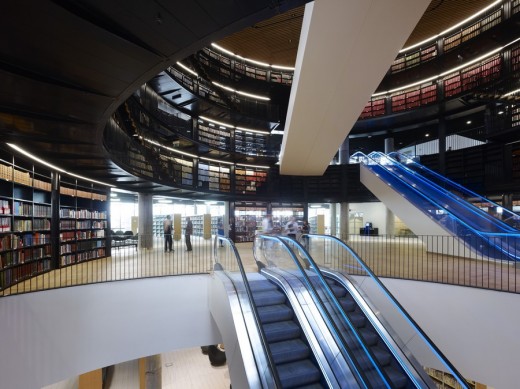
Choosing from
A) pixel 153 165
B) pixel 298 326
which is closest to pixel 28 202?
pixel 153 165

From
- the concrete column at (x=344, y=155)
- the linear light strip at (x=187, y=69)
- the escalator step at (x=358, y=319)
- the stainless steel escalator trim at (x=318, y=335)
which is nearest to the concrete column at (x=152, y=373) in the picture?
the stainless steel escalator trim at (x=318, y=335)

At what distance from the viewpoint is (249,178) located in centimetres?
1534

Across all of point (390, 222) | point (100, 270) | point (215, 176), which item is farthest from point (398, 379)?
point (390, 222)

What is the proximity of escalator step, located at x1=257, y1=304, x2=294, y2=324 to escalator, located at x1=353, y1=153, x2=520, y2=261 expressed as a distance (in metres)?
4.38

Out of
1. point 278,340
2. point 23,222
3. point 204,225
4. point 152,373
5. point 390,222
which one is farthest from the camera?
point 390,222

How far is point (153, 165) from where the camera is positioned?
942 cm

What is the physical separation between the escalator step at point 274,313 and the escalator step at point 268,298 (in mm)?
98

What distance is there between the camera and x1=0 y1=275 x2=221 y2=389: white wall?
486 cm

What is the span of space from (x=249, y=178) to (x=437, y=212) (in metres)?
8.95

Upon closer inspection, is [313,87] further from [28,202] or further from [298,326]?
[28,202]

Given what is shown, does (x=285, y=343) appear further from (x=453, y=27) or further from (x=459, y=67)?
(x=453, y=27)

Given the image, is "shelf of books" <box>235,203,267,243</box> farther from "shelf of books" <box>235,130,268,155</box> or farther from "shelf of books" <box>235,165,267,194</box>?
"shelf of books" <box>235,130,268,155</box>

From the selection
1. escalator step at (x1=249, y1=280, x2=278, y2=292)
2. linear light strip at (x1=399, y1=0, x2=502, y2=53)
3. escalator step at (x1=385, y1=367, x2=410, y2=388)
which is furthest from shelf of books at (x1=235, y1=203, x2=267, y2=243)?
escalator step at (x1=385, y1=367, x2=410, y2=388)

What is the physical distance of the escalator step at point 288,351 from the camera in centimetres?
362
